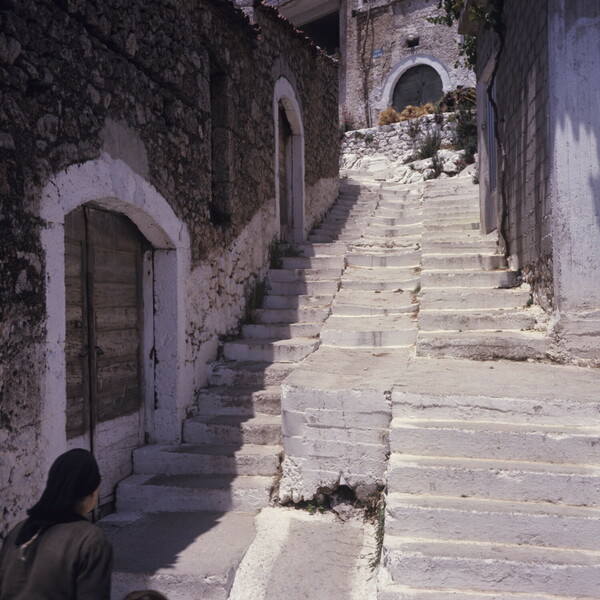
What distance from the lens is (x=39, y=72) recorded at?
331 centimetres

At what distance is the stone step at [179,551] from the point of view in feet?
10.9

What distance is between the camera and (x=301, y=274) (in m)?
7.20

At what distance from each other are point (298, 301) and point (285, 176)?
2.87m

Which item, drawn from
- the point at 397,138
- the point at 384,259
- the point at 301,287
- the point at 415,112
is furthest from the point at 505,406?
the point at 415,112

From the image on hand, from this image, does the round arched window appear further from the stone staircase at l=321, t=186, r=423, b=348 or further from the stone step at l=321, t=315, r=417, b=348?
the stone step at l=321, t=315, r=417, b=348

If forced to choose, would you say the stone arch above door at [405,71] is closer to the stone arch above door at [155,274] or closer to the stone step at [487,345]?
the stone step at [487,345]

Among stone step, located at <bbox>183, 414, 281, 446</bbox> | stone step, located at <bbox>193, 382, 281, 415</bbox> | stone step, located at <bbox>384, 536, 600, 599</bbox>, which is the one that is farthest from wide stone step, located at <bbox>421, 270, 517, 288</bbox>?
stone step, located at <bbox>384, 536, 600, 599</bbox>

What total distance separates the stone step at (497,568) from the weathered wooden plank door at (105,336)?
227 cm

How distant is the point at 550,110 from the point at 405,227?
4408 mm

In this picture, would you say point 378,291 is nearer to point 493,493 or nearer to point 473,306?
point 473,306

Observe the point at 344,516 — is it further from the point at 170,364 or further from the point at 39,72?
the point at 39,72

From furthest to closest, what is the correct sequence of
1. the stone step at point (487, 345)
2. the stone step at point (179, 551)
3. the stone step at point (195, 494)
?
the stone step at point (487, 345), the stone step at point (195, 494), the stone step at point (179, 551)

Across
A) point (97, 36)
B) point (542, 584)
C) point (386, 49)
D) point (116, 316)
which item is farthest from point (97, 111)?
point (386, 49)

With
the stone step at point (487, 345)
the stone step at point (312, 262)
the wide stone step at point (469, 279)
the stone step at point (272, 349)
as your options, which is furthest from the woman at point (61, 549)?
the stone step at point (312, 262)
